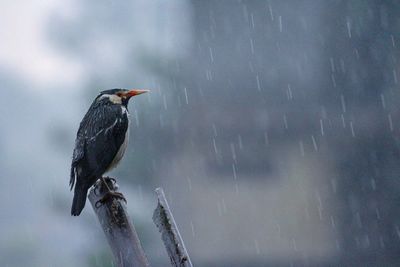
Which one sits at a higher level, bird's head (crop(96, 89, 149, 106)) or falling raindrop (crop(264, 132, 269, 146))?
bird's head (crop(96, 89, 149, 106))

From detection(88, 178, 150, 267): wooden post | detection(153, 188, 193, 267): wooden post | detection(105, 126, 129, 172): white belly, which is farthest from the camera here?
detection(105, 126, 129, 172): white belly

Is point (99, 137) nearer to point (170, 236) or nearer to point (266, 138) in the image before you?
point (170, 236)

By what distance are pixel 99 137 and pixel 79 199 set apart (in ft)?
2.01

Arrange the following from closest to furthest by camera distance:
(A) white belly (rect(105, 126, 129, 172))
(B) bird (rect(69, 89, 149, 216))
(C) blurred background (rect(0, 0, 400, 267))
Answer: (B) bird (rect(69, 89, 149, 216)), (A) white belly (rect(105, 126, 129, 172)), (C) blurred background (rect(0, 0, 400, 267))

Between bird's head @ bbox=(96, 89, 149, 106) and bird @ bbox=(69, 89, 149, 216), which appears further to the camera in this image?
bird's head @ bbox=(96, 89, 149, 106)

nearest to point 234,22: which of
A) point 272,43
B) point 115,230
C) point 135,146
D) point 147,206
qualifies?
point 272,43

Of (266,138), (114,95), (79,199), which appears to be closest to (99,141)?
(114,95)

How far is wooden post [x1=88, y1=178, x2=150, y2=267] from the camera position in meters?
2.93

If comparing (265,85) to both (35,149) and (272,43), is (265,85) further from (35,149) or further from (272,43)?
(35,149)

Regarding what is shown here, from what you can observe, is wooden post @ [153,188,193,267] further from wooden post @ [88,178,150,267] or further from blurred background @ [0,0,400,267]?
blurred background @ [0,0,400,267]

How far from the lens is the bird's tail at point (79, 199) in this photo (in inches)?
159

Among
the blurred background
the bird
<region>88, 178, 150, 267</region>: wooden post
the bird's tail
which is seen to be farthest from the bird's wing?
the blurred background

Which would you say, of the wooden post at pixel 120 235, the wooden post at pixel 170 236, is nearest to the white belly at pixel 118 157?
the wooden post at pixel 120 235

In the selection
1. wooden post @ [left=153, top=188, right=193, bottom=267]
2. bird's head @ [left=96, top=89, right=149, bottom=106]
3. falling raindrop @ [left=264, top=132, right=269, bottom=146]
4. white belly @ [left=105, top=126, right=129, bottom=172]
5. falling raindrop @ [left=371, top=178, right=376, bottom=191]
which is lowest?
falling raindrop @ [left=371, top=178, right=376, bottom=191]
